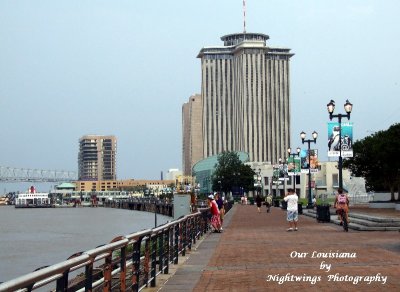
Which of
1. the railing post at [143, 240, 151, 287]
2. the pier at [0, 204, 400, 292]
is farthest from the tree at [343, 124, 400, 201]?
the railing post at [143, 240, 151, 287]

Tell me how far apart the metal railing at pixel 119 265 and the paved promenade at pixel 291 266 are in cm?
47

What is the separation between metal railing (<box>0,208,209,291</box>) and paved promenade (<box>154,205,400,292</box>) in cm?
47

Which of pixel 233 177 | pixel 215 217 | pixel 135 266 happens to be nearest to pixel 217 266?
pixel 135 266

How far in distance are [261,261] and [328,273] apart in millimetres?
3084

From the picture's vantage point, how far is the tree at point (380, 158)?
68688 millimetres

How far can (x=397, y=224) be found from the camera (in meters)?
30.0

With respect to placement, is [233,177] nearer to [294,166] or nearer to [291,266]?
[294,166]

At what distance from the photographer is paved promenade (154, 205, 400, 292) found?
1291 cm

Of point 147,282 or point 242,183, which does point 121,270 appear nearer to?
point 147,282

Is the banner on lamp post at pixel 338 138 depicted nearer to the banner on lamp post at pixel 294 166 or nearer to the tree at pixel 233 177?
the banner on lamp post at pixel 294 166

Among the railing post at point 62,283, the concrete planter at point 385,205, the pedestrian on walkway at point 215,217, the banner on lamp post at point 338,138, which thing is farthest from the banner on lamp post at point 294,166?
the railing post at point 62,283

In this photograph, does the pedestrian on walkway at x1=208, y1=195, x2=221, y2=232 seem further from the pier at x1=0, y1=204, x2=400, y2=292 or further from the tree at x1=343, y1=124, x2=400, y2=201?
the tree at x1=343, y1=124, x2=400, y2=201

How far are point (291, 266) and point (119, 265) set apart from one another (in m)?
6.35

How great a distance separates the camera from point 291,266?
629 inches
